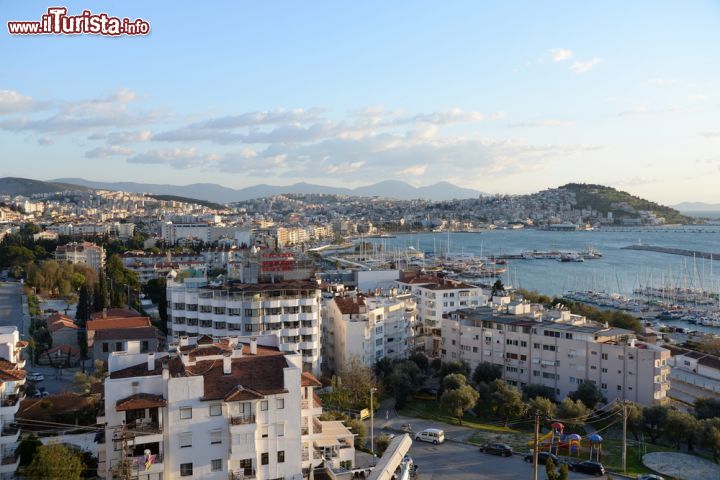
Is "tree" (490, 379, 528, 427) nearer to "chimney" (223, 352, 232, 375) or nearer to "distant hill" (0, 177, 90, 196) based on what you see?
"chimney" (223, 352, 232, 375)

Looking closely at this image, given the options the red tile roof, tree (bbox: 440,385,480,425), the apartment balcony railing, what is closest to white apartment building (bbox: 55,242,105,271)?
tree (bbox: 440,385,480,425)

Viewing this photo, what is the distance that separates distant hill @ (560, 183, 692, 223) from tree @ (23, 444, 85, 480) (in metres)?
120

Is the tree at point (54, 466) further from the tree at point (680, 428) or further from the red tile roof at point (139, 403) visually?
the tree at point (680, 428)

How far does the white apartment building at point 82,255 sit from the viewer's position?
35250mm

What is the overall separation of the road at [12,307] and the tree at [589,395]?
15.8 m

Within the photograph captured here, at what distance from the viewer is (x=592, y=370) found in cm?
1485

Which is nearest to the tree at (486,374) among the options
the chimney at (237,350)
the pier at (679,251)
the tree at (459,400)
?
the tree at (459,400)

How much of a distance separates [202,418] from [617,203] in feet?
416

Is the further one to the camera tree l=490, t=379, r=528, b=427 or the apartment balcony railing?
tree l=490, t=379, r=528, b=427

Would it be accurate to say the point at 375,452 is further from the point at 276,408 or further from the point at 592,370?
the point at 592,370

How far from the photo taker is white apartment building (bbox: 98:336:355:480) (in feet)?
23.4

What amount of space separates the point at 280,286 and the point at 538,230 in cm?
10243

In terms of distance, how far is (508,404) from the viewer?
1339 centimetres

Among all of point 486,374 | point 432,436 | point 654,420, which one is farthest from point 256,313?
point 654,420
